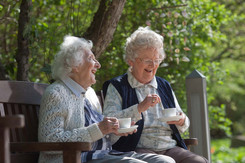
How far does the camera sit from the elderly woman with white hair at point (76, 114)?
2.74 m

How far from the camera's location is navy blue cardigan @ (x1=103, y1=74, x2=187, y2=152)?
3.21m

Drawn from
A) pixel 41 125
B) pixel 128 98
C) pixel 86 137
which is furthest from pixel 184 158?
pixel 41 125

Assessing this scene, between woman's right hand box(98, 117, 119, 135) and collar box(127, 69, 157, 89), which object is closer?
woman's right hand box(98, 117, 119, 135)

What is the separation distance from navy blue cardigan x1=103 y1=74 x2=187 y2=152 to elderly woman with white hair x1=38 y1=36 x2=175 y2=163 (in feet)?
0.26

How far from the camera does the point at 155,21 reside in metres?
5.05

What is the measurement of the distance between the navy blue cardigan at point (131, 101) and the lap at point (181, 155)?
0.30ft

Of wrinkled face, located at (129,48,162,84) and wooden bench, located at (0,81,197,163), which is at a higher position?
wrinkled face, located at (129,48,162,84)

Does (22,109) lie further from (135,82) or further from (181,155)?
(181,155)

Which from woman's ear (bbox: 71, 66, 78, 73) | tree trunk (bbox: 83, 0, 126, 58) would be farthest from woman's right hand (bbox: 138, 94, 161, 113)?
tree trunk (bbox: 83, 0, 126, 58)

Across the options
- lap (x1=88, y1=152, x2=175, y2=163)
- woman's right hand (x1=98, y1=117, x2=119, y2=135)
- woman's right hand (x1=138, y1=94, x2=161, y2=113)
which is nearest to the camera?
woman's right hand (x1=98, y1=117, x2=119, y2=135)

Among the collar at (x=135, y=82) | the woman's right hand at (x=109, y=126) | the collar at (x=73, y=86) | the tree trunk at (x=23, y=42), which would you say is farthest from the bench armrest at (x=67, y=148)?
the tree trunk at (x=23, y=42)

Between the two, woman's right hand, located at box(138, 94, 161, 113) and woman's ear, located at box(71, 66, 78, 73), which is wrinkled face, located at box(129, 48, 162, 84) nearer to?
woman's right hand, located at box(138, 94, 161, 113)

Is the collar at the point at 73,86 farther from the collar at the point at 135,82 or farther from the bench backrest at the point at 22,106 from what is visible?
the collar at the point at 135,82

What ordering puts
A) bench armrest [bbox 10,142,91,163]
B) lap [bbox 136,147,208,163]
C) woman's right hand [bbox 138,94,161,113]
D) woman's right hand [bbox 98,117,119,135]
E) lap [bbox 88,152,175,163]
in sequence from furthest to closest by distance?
lap [bbox 136,147,208,163] < woman's right hand [bbox 138,94,161,113] < lap [bbox 88,152,175,163] < woman's right hand [bbox 98,117,119,135] < bench armrest [bbox 10,142,91,163]
